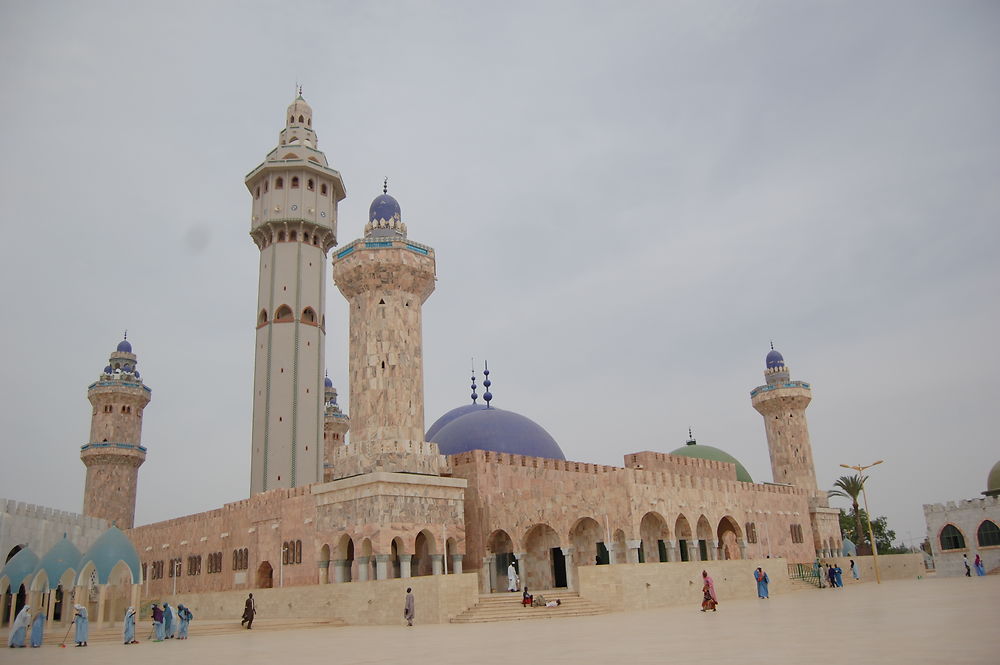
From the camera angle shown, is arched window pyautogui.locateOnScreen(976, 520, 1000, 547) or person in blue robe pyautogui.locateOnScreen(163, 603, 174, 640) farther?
arched window pyautogui.locateOnScreen(976, 520, 1000, 547)

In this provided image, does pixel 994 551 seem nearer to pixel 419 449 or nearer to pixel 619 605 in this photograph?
pixel 619 605

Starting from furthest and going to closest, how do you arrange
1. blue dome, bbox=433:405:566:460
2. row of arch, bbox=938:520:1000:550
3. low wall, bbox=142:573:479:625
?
row of arch, bbox=938:520:1000:550
blue dome, bbox=433:405:566:460
low wall, bbox=142:573:479:625

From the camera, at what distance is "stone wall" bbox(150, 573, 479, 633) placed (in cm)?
1752

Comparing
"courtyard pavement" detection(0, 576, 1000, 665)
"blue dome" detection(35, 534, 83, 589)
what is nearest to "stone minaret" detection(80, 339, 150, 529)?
"blue dome" detection(35, 534, 83, 589)

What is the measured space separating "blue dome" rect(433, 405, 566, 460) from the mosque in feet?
0.30

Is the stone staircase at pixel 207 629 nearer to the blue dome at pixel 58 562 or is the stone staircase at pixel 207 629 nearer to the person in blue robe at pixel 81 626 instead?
the person in blue robe at pixel 81 626

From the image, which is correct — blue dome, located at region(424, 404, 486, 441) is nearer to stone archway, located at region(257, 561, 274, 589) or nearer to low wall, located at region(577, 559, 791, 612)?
stone archway, located at region(257, 561, 274, 589)

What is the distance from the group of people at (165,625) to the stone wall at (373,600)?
5.24 ft

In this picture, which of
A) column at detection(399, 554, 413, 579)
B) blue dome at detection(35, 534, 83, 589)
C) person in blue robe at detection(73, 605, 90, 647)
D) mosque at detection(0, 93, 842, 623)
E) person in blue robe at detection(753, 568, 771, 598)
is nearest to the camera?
person in blue robe at detection(73, 605, 90, 647)

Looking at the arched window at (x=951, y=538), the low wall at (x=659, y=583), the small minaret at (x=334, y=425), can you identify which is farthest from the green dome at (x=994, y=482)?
the small minaret at (x=334, y=425)

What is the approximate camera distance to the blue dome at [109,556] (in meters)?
19.8

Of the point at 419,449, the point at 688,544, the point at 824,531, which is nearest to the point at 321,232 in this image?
the point at 419,449

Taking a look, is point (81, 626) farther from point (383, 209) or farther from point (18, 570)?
point (383, 209)

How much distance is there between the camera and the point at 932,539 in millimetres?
40625
